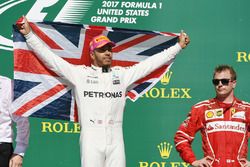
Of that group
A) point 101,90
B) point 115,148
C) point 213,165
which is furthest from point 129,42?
point 213,165

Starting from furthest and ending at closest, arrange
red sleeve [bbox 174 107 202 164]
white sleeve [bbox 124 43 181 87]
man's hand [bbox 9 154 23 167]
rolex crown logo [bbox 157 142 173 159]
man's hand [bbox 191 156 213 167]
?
1. rolex crown logo [bbox 157 142 173 159]
2. white sleeve [bbox 124 43 181 87]
3. man's hand [bbox 9 154 23 167]
4. red sleeve [bbox 174 107 202 164]
5. man's hand [bbox 191 156 213 167]

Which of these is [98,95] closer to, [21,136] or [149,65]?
[149,65]

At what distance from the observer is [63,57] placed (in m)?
4.09

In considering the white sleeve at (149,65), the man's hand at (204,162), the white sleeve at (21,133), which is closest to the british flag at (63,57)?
the white sleeve at (21,133)

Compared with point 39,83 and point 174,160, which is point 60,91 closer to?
point 39,83

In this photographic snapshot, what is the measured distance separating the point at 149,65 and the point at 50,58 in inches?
25.8

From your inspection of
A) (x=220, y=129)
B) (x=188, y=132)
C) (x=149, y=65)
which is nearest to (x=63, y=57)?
(x=149, y=65)

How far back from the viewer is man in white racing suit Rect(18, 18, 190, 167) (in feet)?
12.2

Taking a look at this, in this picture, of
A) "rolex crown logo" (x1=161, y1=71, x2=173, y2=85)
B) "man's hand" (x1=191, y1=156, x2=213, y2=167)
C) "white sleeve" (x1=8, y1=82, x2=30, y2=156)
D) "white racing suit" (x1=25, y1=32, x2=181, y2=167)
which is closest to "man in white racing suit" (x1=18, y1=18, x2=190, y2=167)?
"white racing suit" (x1=25, y1=32, x2=181, y2=167)

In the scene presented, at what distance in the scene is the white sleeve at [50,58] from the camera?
3.78m

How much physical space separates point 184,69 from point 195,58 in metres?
0.13

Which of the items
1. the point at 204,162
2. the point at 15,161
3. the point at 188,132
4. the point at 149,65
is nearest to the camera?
the point at 204,162

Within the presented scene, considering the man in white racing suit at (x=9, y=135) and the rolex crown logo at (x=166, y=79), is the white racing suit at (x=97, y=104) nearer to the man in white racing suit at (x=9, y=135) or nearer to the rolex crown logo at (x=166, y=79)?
the man in white racing suit at (x=9, y=135)

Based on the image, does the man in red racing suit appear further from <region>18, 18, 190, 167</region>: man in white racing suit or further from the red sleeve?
<region>18, 18, 190, 167</region>: man in white racing suit
